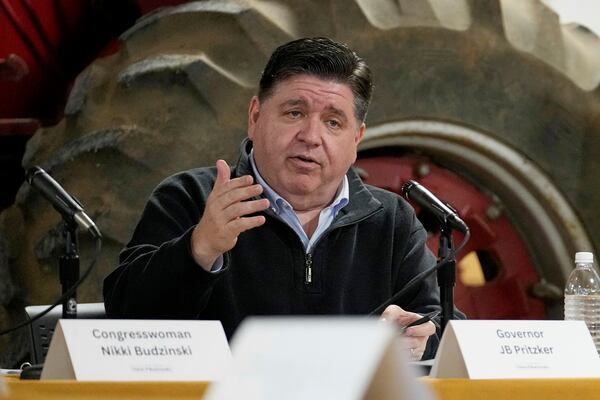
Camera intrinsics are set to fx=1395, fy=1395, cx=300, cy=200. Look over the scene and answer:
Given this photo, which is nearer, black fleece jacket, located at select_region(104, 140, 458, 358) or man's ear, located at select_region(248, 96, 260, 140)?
black fleece jacket, located at select_region(104, 140, 458, 358)

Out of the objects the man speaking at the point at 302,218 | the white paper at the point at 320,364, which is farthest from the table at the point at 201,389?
the white paper at the point at 320,364

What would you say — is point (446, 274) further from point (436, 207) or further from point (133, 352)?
point (133, 352)

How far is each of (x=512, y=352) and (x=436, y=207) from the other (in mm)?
428

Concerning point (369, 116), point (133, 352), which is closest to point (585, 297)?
Result: point (369, 116)

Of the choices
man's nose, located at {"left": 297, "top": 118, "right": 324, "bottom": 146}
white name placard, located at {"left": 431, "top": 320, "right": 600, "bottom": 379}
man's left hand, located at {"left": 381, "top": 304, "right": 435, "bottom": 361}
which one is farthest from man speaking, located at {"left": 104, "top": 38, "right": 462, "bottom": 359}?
white name placard, located at {"left": 431, "top": 320, "right": 600, "bottom": 379}

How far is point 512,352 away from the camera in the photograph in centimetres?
181

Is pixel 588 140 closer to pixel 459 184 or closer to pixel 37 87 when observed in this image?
pixel 459 184

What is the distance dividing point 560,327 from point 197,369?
53 cm

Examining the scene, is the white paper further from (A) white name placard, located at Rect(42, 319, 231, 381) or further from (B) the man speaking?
(B) the man speaking

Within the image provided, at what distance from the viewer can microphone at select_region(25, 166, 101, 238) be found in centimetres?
205

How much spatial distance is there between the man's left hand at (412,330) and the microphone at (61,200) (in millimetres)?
467

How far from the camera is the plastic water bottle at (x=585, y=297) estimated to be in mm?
2469

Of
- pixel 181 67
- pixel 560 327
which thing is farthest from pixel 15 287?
pixel 560 327

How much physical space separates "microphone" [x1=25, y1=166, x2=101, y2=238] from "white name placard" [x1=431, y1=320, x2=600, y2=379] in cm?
57
